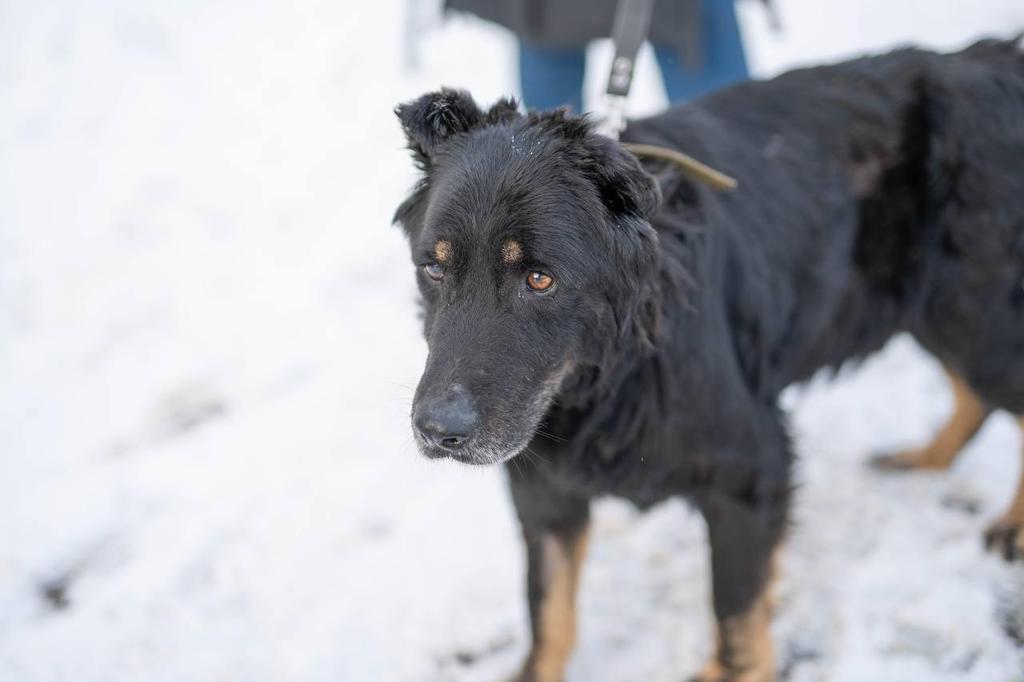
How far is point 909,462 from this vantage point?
3.41 meters

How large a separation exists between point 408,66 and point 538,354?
4.36 metres

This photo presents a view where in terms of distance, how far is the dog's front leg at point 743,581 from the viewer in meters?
2.36

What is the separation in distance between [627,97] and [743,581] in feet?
5.16

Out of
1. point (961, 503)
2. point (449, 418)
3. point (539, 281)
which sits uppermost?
point (539, 281)

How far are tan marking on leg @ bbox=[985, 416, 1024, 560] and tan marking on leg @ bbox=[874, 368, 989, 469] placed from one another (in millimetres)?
237

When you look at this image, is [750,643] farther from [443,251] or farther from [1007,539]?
[443,251]

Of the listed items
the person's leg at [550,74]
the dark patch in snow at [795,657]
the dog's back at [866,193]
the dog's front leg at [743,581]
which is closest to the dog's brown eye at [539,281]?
the dog's back at [866,193]

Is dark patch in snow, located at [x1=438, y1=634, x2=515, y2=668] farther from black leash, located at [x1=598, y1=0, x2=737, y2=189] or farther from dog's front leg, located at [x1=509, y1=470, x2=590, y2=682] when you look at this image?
black leash, located at [x1=598, y1=0, x2=737, y2=189]

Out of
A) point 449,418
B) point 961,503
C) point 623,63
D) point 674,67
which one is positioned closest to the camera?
point 449,418

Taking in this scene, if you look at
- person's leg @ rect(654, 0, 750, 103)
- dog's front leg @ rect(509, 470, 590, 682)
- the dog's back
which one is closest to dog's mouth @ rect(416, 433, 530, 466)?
dog's front leg @ rect(509, 470, 590, 682)

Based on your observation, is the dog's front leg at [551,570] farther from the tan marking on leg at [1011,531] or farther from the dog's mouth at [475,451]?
the tan marking on leg at [1011,531]

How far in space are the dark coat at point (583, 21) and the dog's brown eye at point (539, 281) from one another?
1.76 m

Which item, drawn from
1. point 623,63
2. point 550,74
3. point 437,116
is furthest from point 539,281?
point 550,74

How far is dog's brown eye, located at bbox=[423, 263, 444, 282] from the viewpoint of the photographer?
2001 mm
